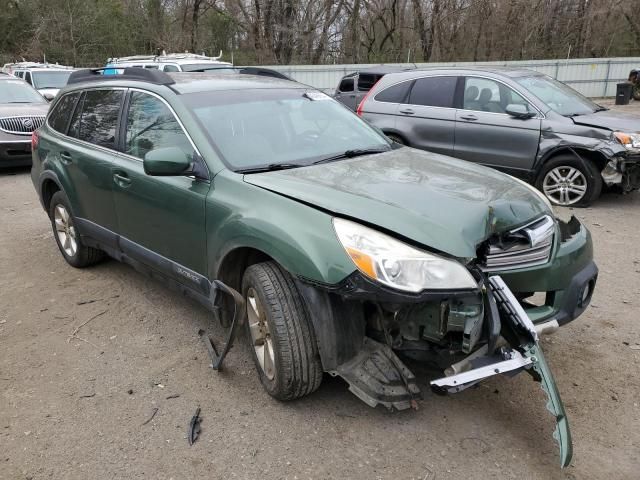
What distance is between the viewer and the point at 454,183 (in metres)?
3.15

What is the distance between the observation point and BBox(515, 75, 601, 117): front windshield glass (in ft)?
24.1

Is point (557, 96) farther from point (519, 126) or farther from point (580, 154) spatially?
point (580, 154)

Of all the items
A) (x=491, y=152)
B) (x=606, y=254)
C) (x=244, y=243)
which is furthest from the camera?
(x=491, y=152)

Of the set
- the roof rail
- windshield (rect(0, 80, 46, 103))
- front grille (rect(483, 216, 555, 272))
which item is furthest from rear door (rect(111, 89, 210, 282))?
windshield (rect(0, 80, 46, 103))

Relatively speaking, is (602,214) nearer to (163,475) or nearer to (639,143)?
(639,143)

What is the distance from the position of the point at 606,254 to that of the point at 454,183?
3049 millimetres

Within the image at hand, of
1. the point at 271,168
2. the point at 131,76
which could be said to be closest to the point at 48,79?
the point at 131,76

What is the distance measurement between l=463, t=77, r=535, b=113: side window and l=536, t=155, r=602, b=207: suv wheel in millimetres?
816

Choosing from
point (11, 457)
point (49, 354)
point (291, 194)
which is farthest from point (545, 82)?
point (11, 457)

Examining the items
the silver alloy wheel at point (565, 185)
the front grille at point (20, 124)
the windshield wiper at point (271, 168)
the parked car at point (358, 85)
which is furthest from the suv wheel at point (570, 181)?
the front grille at point (20, 124)

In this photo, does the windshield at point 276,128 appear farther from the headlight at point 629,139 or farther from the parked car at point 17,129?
the parked car at point 17,129

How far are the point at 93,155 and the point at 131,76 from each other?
69cm

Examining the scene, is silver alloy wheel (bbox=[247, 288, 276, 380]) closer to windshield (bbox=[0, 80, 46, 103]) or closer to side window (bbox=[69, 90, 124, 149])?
side window (bbox=[69, 90, 124, 149])

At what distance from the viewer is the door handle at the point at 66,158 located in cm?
475
